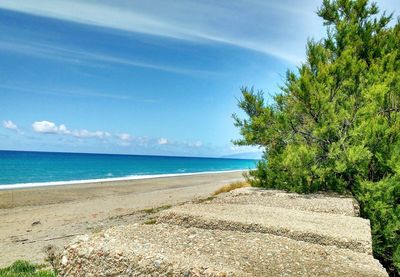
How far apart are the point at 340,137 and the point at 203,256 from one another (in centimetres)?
585

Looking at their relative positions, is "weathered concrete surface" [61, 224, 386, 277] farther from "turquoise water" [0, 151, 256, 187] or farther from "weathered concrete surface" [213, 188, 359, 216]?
"turquoise water" [0, 151, 256, 187]

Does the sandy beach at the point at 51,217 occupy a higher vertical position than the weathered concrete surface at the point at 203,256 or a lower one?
lower

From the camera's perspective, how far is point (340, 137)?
333 inches

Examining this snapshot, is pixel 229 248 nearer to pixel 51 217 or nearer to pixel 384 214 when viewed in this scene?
pixel 384 214

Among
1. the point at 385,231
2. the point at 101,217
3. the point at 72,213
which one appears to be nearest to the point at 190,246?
the point at 385,231

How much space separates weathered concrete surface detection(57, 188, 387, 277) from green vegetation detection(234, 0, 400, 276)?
2448 mm

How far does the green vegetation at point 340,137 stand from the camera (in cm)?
750

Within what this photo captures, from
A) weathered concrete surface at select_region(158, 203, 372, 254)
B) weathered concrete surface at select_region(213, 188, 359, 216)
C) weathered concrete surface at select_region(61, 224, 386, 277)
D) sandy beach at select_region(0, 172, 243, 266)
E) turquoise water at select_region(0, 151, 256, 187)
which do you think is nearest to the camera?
weathered concrete surface at select_region(61, 224, 386, 277)

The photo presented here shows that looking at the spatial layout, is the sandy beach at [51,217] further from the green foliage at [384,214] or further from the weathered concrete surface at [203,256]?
the green foliage at [384,214]

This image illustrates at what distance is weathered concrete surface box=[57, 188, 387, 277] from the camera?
336 cm

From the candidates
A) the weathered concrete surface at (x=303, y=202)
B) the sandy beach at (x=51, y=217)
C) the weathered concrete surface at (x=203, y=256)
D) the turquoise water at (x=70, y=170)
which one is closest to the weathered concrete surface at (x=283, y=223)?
the weathered concrete surface at (x=203, y=256)

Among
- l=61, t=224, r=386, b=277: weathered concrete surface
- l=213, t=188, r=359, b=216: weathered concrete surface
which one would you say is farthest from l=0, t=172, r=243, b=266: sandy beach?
l=61, t=224, r=386, b=277: weathered concrete surface

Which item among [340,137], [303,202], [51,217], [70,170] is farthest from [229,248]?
[70,170]

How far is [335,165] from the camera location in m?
8.30
